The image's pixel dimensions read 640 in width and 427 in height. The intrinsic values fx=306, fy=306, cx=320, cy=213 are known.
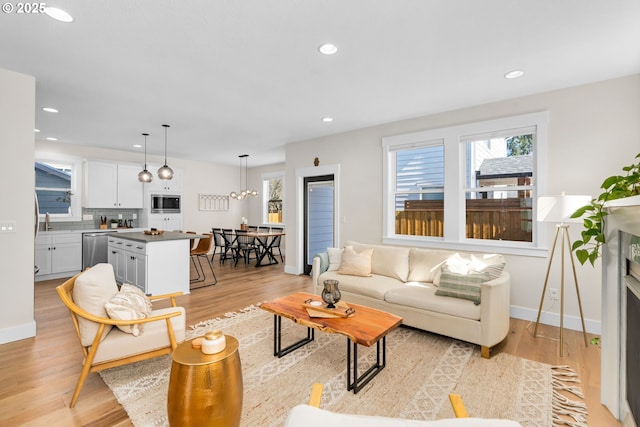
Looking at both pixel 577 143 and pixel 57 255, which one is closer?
pixel 577 143

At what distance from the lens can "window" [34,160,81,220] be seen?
20.0 ft

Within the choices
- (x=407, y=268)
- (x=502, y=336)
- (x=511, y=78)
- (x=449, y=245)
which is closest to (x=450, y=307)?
(x=502, y=336)

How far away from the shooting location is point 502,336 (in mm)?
2861

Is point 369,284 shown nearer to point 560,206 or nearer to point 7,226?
point 560,206

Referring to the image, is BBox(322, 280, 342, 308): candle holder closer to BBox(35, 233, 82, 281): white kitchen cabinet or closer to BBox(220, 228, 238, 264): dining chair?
BBox(220, 228, 238, 264): dining chair

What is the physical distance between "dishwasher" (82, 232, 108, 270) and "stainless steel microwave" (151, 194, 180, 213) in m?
1.36

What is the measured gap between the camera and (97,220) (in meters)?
6.79

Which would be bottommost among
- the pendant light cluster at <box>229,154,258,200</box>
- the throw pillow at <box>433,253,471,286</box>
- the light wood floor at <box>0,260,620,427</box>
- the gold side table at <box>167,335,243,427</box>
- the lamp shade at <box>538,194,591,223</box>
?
the light wood floor at <box>0,260,620,427</box>

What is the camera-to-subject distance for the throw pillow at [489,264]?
3035 mm

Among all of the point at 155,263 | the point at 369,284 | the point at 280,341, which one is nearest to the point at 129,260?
the point at 155,263

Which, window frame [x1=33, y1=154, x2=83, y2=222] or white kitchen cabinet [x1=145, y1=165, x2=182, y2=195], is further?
white kitchen cabinet [x1=145, y1=165, x2=182, y2=195]

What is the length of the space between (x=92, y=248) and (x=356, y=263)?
17.7 ft

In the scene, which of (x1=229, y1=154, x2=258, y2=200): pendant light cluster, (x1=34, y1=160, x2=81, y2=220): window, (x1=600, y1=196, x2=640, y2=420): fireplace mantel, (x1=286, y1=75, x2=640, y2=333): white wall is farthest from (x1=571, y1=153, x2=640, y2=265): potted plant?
(x1=34, y1=160, x2=81, y2=220): window

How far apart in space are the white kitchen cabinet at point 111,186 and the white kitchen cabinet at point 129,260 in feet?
5.43
